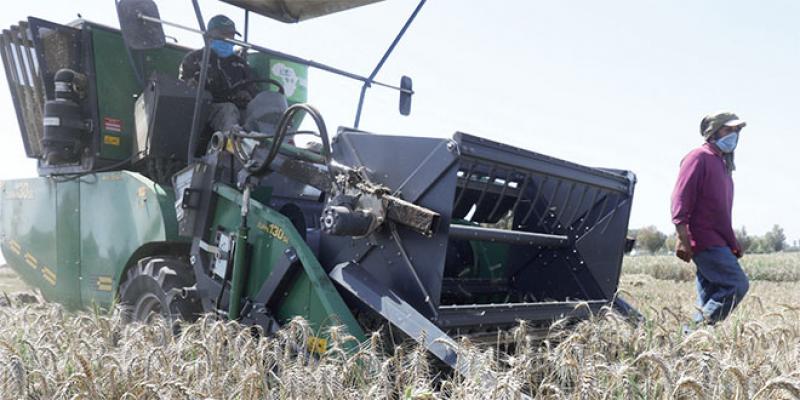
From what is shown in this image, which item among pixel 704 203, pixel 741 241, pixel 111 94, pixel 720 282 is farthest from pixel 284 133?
pixel 741 241

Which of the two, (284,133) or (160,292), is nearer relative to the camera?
(284,133)

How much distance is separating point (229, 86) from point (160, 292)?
1.66m

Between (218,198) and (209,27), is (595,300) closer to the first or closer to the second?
(218,198)

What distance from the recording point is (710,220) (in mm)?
4680

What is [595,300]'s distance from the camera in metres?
4.10

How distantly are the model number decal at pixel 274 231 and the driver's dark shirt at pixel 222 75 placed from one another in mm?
1557

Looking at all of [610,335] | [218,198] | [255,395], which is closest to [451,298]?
[610,335]

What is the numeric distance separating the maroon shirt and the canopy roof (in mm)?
2437

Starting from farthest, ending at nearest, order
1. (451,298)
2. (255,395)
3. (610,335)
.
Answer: (451,298) < (610,335) < (255,395)

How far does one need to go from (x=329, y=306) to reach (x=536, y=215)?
5.16ft

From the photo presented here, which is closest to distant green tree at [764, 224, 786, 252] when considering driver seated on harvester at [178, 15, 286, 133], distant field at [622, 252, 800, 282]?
distant field at [622, 252, 800, 282]

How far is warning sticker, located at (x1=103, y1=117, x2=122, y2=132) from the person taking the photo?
509cm

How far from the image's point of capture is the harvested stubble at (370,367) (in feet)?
7.41

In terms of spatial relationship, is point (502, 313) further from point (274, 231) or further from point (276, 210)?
point (276, 210)
